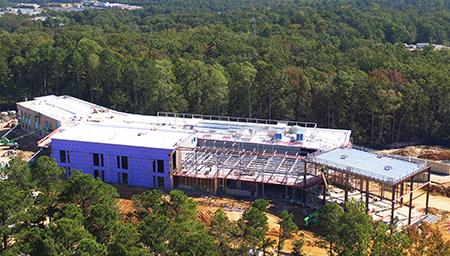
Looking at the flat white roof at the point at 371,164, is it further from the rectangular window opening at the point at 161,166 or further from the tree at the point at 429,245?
the rectangular window opening at the point at 161,166

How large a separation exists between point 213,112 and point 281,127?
12104 mm

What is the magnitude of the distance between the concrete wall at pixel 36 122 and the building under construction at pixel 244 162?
2672mm

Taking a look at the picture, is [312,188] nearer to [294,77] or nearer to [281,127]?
[281,127]

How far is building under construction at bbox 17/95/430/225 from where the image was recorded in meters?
37.8

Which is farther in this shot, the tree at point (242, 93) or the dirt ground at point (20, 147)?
the tree at point (242, 93)

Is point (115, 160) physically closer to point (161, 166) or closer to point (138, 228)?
point (161, 166)

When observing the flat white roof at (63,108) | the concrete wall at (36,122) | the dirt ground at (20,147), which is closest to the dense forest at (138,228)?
the dirt ground at (20,147)

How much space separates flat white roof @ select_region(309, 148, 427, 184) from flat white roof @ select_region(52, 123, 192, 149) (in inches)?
477

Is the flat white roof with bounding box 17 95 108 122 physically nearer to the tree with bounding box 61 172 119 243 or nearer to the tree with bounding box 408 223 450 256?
the tree with bounding box 61 172 119 243

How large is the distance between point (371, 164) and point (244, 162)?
10231mm

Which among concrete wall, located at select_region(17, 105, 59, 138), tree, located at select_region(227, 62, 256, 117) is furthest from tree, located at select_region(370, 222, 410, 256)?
concrete wall, located at select_region(17, 105, 59, 138)

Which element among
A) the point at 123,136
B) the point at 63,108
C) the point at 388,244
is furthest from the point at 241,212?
the point at 63,108

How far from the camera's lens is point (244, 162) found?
42875 millimetres

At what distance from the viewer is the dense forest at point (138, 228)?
25.7m
